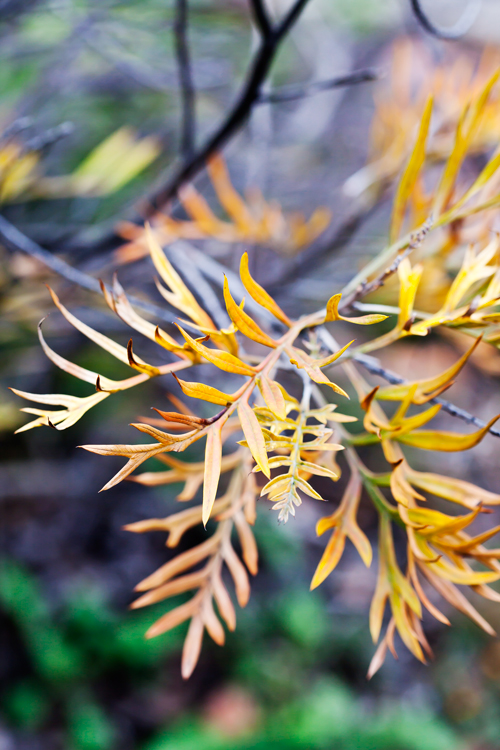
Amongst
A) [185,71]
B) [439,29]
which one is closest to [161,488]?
[185,71]

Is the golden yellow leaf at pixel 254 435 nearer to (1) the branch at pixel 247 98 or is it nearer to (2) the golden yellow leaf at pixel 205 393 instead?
(2) the golden yellow leaf at pixel 205 393

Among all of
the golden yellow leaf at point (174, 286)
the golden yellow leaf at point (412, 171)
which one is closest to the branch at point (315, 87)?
the golden yellow leaf at point (412, 171)

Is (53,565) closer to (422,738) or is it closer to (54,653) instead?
(54,653)

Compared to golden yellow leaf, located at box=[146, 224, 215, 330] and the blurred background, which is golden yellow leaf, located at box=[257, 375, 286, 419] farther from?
the blurred background

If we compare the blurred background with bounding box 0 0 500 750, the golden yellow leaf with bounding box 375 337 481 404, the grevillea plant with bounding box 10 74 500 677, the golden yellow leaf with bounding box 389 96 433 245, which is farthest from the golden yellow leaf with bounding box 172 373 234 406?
the blurred background with bounding box 0 0 500 750

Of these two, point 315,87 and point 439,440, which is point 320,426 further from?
point 315,87

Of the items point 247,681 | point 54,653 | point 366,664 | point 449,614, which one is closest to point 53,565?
point 54,653
